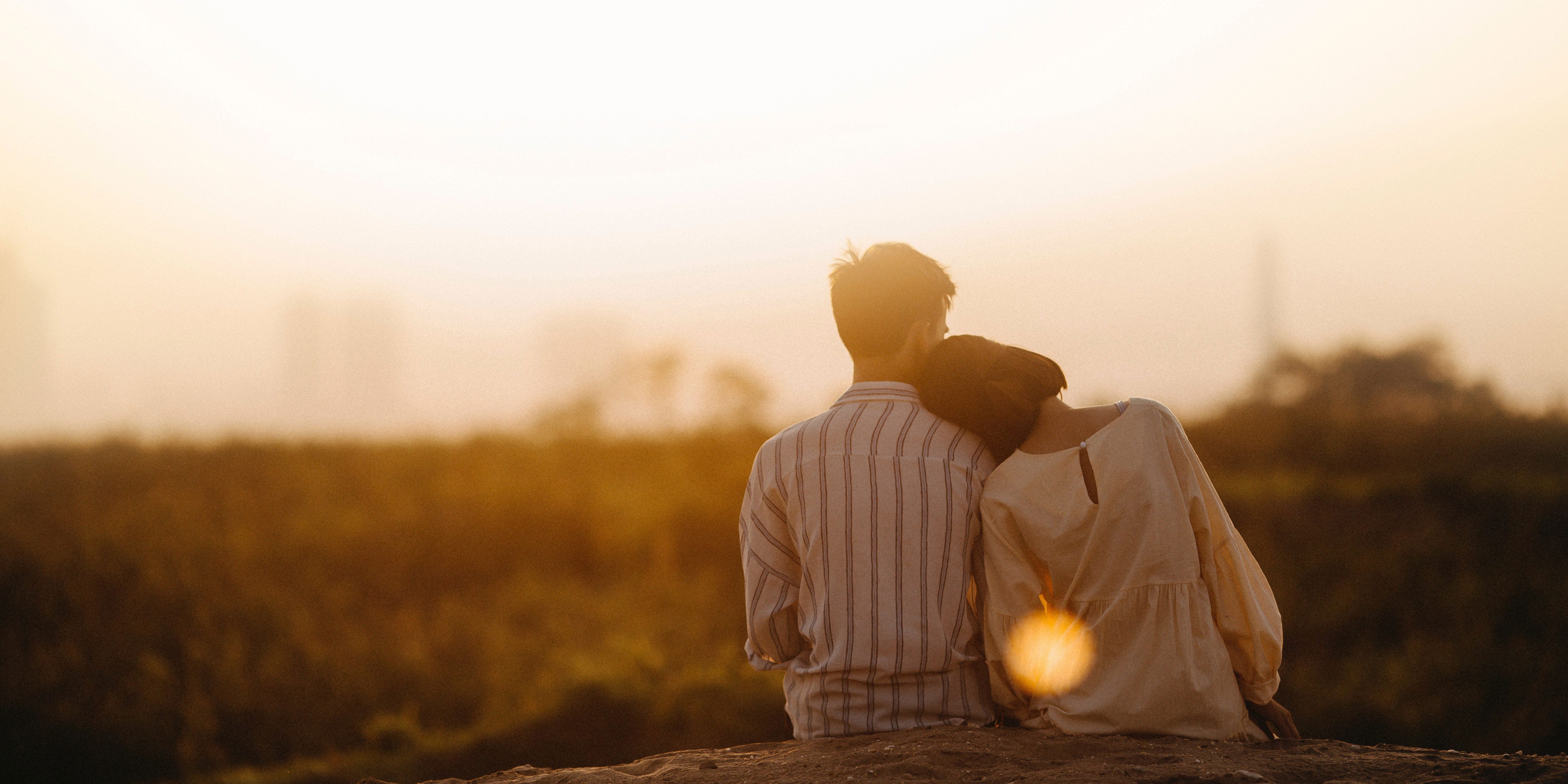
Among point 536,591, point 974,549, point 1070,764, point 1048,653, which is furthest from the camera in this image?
point 536,591

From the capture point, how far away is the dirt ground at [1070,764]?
7.70 ft

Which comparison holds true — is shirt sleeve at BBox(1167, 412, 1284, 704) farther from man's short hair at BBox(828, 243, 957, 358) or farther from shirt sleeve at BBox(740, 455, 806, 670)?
shirt sleeve at BBox(740, 455, 806, 670)

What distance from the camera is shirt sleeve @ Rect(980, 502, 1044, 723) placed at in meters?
2.88

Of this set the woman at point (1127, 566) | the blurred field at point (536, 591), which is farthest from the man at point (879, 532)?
the blurred field at point (536, 591)

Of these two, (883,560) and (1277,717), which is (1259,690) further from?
(883,560)

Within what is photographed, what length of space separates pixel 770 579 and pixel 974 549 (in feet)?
2.07

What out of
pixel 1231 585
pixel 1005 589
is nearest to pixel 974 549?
pixel 1005 589

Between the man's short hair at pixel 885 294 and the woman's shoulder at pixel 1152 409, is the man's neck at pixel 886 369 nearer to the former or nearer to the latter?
the man's short hair at pixel 885 294

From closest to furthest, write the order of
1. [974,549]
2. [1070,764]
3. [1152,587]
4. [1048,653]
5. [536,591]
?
[1070,764], [1152,587], [1048,653], [974,549], [536,591]

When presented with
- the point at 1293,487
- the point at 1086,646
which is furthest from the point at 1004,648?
the point at 1293,487

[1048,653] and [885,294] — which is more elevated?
[885,294]

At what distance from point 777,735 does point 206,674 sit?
683 cm

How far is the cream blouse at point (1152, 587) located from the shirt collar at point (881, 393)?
469mm

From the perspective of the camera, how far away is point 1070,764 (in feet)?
8.19
